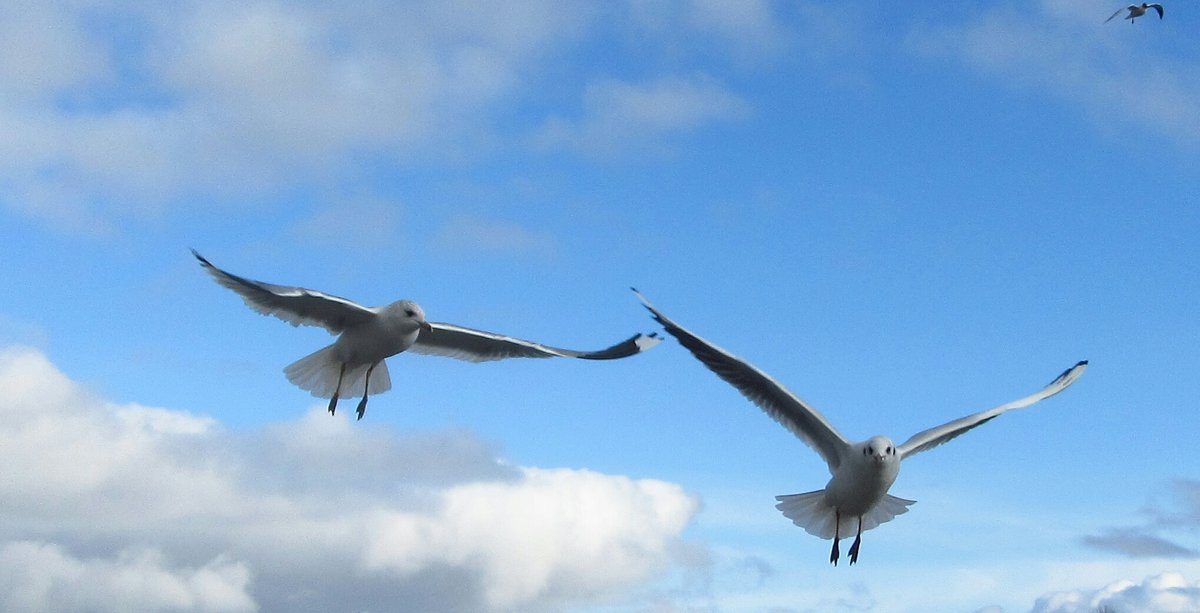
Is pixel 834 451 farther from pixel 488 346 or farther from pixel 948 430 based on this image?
pixel 488 346

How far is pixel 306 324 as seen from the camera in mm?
17750

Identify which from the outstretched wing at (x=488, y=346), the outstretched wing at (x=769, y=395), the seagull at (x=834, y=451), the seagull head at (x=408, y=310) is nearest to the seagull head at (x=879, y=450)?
the seagull at (x=834, y=451)

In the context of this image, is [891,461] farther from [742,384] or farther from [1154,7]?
[1154,7]

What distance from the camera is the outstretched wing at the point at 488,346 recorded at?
58.2 ft

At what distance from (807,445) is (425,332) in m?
5.66

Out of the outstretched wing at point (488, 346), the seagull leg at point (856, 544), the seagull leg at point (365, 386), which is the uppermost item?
the outstretched wing at point (488, 346)

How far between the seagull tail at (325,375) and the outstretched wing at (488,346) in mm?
757

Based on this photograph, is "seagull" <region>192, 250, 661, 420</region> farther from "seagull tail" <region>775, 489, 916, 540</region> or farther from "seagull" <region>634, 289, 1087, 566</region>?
"seagull tail" <region>775, 489, 916, 540</region>

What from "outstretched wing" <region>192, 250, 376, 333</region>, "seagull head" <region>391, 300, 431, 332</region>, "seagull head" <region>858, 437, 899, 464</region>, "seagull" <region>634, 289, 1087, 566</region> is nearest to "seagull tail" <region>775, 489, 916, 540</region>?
"seagull" <region>634, 289, 1087, 566</region>

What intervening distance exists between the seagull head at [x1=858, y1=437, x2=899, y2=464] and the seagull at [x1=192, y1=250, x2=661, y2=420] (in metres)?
3.59

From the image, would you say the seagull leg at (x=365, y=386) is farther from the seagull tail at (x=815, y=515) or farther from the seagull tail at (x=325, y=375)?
the seagull tail at (x=815, y=515)

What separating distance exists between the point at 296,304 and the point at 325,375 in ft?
5.46

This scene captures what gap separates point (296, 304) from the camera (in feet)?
57.0

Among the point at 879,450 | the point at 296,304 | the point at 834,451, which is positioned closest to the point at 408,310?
the point at 296,304
